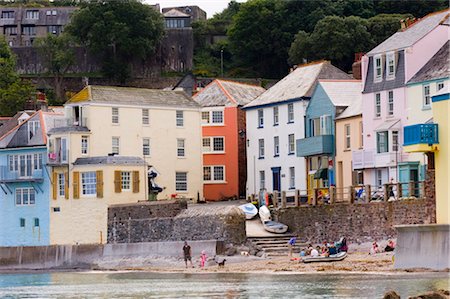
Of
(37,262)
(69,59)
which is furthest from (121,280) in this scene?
(69,59)

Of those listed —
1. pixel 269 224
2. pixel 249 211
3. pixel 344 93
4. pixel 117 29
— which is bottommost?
pixel 269 224

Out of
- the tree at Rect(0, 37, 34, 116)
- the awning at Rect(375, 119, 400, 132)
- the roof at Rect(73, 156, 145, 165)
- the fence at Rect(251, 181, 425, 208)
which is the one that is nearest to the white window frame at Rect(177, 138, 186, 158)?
the roof at Rect(73, 156, 145, 165)

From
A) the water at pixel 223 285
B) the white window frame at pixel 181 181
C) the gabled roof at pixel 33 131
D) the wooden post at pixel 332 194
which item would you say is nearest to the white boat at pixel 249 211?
the wooden post at pixel 332 194

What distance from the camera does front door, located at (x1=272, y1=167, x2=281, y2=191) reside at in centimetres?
8325

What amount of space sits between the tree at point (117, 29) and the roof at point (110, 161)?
175 ft

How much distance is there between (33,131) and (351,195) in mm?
23418

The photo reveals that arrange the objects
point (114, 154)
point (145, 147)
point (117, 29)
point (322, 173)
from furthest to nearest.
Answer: point (117, 29) < point (145, 147) < point (114, 154) < point (322, 173)

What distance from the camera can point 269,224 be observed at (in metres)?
72.3

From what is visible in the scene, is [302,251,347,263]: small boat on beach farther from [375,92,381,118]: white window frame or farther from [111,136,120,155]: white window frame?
[111,136,120,155]: white window frame

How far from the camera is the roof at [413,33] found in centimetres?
6944

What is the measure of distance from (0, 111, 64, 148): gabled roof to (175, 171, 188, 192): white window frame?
291 inches

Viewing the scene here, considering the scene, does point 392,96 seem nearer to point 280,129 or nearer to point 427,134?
point 280,129

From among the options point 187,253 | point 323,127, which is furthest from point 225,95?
point 187,253

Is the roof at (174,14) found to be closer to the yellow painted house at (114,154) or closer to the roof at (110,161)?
the yellow painted house at (114,154)
